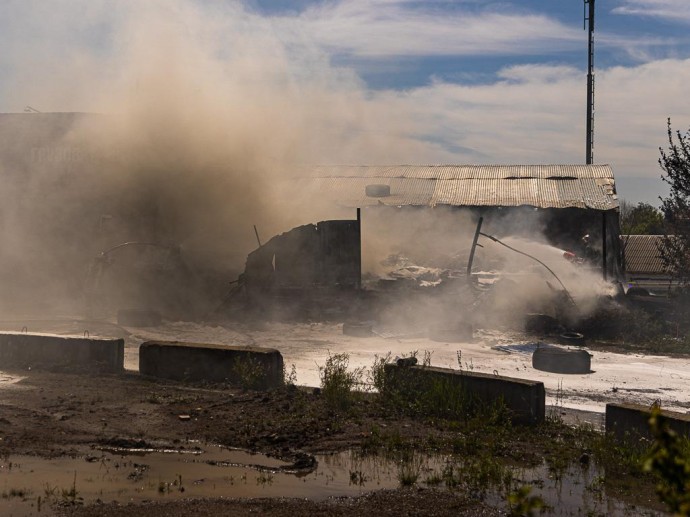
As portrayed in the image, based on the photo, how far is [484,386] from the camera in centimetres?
974

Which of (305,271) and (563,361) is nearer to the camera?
(563,361)

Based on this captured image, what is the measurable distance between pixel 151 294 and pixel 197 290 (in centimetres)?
127

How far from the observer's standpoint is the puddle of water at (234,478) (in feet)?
21.8

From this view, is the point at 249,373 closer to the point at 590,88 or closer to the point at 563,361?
the point at 563,361

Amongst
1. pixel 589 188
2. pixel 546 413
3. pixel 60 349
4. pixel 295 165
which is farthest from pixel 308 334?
pixel 589 188

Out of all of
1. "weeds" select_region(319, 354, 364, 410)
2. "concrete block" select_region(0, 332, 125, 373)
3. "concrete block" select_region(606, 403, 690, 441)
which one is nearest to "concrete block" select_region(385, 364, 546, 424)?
"weeds" select_region(319, 354, 364, 410)

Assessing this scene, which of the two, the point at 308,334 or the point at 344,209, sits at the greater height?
the point at 344,209

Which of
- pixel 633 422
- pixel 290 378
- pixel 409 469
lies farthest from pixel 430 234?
pixel 409 469

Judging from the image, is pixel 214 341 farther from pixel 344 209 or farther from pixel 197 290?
pixel 344 209

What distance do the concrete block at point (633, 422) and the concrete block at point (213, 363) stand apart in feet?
15.4

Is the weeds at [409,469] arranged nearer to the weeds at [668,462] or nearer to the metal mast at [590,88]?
the weeds at [668,462]

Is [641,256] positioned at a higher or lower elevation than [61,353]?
higher

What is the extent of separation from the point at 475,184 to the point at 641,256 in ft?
68.5

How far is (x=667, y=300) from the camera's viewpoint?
2072 centimetres
